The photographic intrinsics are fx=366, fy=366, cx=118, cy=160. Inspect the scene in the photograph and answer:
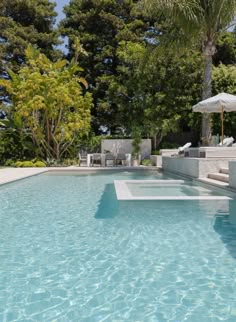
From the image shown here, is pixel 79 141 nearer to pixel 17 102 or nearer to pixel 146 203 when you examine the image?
pixel 17 102

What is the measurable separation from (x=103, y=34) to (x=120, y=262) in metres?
26.5

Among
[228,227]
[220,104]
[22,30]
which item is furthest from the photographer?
[22,30]

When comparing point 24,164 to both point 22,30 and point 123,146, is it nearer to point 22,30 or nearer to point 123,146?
point 123,146

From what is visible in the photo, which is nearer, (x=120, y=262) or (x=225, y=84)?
(x=120, y=262)

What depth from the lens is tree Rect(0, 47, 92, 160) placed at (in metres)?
21.4

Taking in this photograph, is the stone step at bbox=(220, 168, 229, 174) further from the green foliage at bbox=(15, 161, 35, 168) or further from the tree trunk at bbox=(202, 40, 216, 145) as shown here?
the green foliage at bbox=(15, 161, 35, 168)

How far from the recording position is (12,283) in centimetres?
399

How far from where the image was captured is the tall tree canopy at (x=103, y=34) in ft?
89.8

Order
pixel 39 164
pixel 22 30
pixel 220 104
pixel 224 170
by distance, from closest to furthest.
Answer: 1. pixel 224 170
2. pixel 220 104
3. pixel 39 164
4. pixel 22 30

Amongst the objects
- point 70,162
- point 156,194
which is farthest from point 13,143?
point 156,194

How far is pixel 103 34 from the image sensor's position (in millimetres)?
28641

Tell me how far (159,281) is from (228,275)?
0.81 m

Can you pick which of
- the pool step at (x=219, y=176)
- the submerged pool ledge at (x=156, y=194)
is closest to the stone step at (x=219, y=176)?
the pool step at (x=219, y=176)

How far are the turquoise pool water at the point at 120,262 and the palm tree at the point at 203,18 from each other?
9.90 metres
